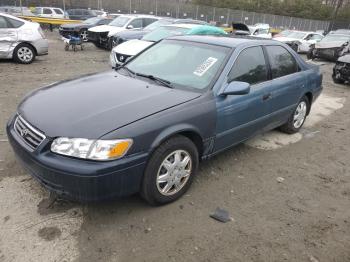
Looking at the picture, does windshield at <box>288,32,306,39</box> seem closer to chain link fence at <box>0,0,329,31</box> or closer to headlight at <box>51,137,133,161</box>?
chain link fence at <box>0,0,329,31</box>

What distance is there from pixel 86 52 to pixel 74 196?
12.7 metres

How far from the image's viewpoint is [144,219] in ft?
10.7

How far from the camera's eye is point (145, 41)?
1006 centimetres

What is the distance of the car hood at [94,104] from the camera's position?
2959 millimetres

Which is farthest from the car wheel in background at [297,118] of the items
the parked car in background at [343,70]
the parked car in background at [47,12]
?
the parked car in background at [47,12]

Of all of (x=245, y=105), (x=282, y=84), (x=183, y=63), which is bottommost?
(x=245, y=105)

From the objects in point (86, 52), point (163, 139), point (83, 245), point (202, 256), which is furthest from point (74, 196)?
point (86, 52)

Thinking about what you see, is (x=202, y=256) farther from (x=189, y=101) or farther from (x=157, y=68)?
(x=157, y=68)

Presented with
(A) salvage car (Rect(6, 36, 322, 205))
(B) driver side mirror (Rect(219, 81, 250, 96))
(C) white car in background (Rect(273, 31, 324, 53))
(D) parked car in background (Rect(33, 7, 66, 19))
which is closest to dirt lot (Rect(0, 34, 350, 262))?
(A) salvage car (Rect(6, 36, 322, 205))

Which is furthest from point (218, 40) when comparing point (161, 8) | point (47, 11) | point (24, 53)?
point (161, 8)

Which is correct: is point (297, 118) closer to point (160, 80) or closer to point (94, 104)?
point (160, 80)

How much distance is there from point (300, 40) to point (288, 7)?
119ft

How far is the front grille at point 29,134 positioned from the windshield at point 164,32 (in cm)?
734

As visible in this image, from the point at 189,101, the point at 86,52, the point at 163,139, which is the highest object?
the point at 189,101
